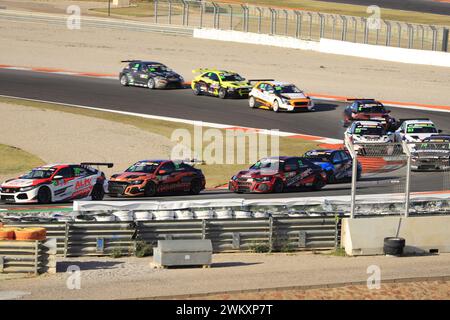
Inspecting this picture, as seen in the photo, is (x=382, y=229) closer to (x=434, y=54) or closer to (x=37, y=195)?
(x=37, y=195)

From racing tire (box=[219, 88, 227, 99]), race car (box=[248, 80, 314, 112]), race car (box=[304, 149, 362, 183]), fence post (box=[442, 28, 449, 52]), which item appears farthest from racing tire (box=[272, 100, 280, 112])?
fence post (box=[442, 28, 449, 52])

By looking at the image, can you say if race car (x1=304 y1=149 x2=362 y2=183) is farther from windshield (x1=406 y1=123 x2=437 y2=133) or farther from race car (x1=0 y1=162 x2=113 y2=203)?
race car (x1=0 y1=162 x2=113 y2=203)

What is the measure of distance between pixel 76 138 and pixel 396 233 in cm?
1916

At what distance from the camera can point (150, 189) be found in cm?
3228

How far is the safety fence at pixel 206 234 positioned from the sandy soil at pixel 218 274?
312 mm

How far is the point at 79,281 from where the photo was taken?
68.8 ft

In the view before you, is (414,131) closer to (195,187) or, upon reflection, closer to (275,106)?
(275,106)

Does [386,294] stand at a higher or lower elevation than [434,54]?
lower

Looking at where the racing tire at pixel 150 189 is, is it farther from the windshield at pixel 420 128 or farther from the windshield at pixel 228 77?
the windshield at pixel 228 77

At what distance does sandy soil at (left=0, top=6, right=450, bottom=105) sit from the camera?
5425cm

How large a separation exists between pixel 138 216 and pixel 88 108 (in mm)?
23502

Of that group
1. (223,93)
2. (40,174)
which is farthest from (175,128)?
(40,174)

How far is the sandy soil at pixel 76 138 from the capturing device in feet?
126
